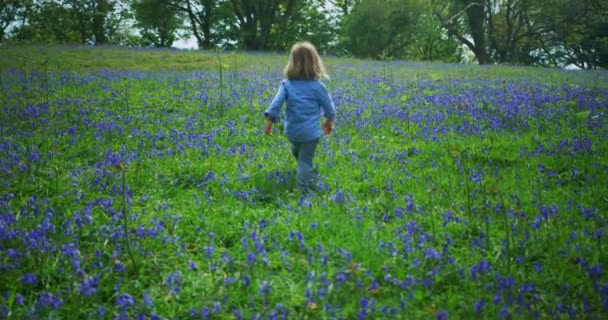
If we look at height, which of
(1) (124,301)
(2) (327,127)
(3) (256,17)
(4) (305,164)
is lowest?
(1) (124,301)

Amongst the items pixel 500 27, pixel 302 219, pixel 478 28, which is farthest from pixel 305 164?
pixel 500 27

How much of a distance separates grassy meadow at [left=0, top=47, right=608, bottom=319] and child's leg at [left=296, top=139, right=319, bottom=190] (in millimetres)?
204

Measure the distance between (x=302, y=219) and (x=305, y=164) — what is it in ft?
3.82

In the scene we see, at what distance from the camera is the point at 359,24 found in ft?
129

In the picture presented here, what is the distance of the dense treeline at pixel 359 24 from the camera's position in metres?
37.5

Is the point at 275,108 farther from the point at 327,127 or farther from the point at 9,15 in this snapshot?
the point at 9,15

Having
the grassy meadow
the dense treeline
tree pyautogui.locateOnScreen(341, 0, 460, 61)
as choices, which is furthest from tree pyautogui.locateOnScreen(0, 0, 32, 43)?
the grassy meadow

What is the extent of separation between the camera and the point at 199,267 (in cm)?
372

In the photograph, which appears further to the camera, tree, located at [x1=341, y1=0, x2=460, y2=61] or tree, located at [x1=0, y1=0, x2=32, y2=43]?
tree, located at [x1=0, y1=0, x2=32, y2=43]

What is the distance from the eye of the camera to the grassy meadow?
124 inches

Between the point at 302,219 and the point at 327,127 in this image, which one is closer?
the point at 302,219

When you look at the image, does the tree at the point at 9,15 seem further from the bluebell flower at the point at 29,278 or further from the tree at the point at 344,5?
the bluebell flower at the point at 29,278

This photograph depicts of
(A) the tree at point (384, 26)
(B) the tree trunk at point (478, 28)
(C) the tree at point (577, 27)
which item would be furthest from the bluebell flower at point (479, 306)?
(B) the tree trunk at point (478, 28)

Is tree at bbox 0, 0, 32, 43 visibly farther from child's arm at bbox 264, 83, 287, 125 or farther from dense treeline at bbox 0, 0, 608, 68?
child's arm at bbox 264, 83, 287, 125
